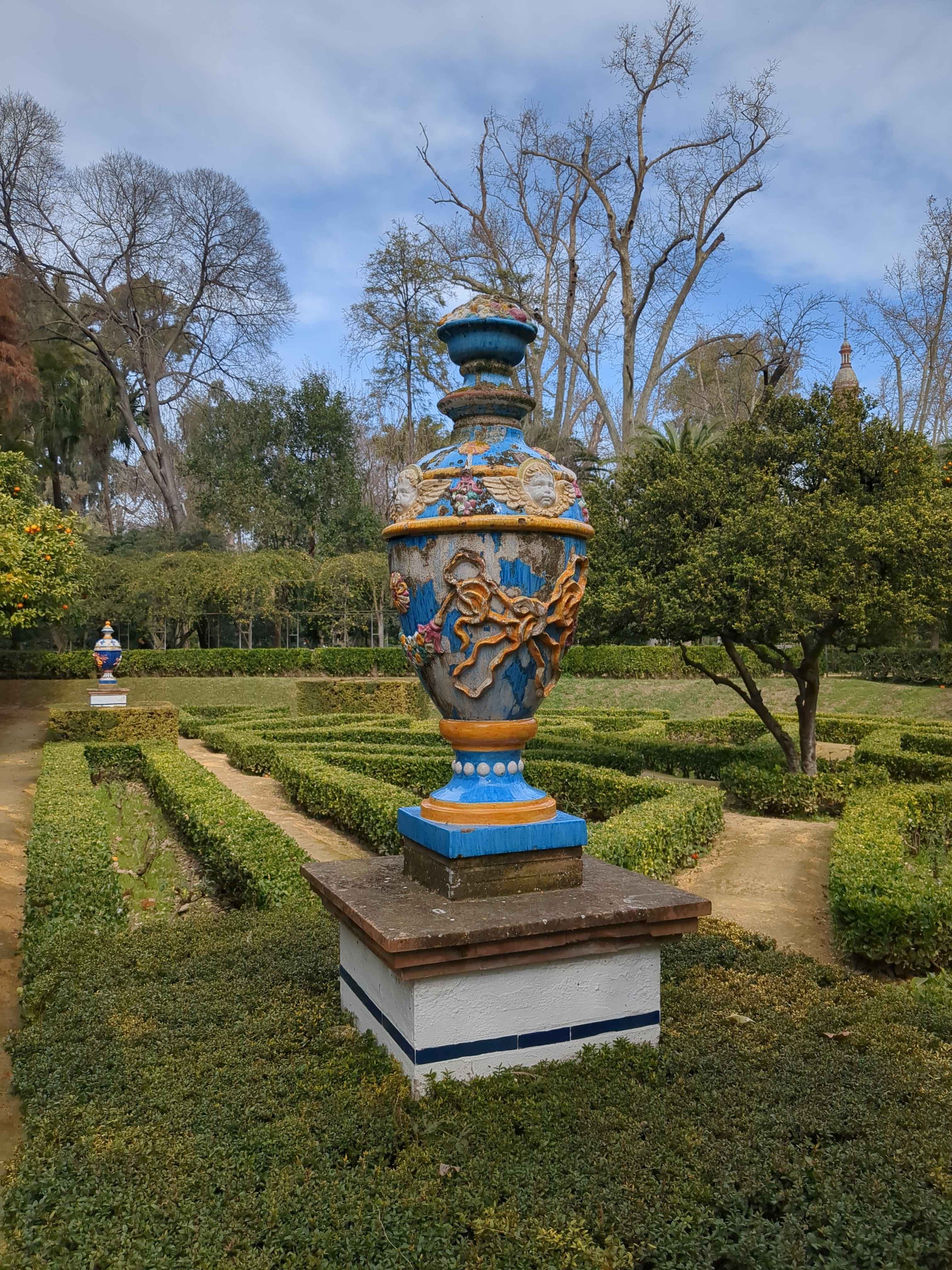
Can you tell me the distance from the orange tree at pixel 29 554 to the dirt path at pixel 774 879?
923 cm

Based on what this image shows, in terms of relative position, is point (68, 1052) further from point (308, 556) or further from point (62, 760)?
point (308, 556)

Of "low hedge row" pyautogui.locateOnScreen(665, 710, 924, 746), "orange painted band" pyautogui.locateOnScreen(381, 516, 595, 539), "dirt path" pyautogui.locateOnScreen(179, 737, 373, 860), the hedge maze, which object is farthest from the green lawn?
"orange painted band" pyautogui.locateOnScreen(381, 516, 595, 539)

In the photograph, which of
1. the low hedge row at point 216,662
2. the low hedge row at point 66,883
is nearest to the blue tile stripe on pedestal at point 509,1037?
the low hedge row at point 66,883

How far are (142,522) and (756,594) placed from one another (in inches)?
1594

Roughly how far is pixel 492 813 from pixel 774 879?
4760mm

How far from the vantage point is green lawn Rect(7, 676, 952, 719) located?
62.5 feet

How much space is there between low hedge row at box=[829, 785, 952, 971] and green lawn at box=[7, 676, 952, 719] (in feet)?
38.6

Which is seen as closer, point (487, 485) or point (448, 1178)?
point (448, 1178)

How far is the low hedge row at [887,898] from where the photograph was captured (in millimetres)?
5066

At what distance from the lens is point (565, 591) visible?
11.1ft

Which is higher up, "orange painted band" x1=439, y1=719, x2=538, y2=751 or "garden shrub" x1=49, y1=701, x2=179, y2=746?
"orange painted band" x1=439, y1=719, x2=538, y2=751

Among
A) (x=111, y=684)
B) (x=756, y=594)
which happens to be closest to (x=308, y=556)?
(x=111, y=684)

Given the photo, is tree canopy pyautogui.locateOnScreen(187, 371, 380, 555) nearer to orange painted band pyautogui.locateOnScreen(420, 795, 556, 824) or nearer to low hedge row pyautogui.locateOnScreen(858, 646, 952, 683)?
low hedge row pyautogui.locateOnScreen(858, 646, 952, 683)

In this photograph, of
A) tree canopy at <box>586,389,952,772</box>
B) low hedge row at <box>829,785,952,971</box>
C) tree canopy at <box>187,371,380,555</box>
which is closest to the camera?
low hedge row at <box>829,785,952,971</box>
